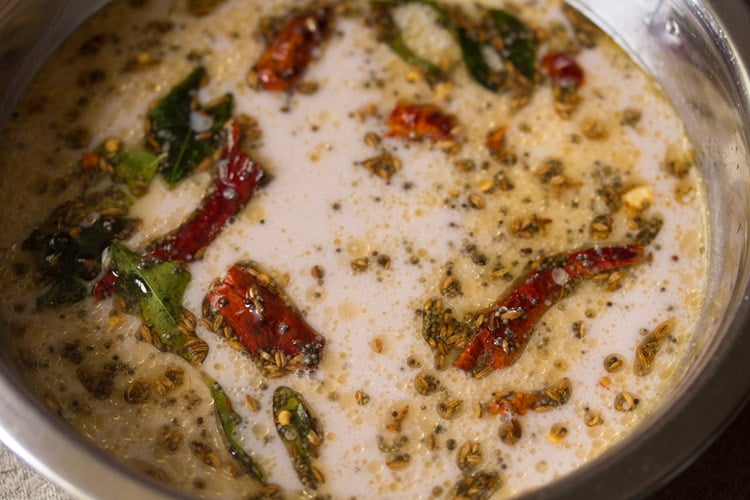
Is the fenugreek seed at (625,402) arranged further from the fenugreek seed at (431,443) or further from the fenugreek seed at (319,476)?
the fenugreek seed at (319,476)

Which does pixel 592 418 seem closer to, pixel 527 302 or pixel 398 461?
pixel 527 302

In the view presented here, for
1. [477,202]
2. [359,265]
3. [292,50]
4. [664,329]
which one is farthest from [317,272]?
[664,329]

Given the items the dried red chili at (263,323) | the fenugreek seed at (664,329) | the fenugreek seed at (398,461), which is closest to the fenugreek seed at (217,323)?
the dried red chili at (263,323)

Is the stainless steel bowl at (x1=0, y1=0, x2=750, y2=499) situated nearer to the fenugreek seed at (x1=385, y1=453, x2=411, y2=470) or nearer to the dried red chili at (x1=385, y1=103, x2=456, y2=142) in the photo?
the fenugreek seed at (x1=385, y1=453, x2=411, y2=470)

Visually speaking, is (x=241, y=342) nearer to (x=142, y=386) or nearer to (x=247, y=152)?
(x=142, y=386)

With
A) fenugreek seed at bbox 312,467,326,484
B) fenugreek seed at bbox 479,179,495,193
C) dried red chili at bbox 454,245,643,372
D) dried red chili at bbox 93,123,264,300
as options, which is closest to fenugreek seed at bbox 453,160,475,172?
fenugreek seed at bbox 479,179,495,193

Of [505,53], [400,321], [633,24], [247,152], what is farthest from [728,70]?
[247,152]
